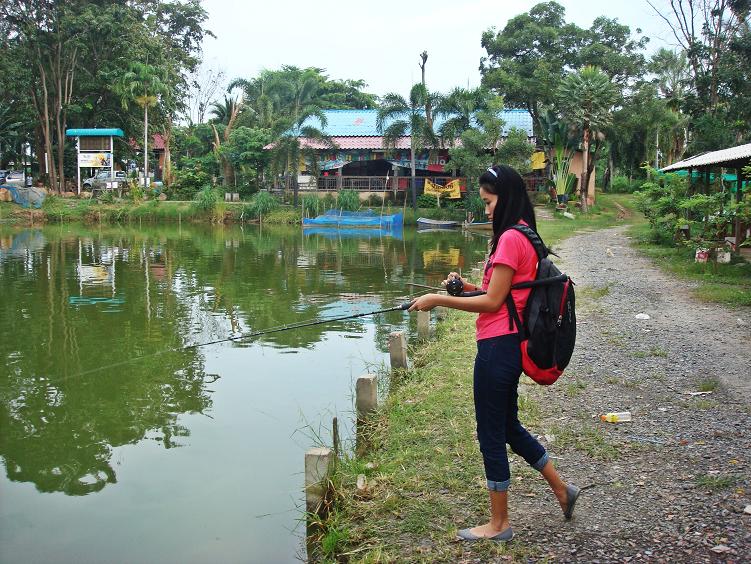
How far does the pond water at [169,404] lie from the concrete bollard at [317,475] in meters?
0.49

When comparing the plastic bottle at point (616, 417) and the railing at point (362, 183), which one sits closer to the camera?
the plastic bottle at point (616, 417)

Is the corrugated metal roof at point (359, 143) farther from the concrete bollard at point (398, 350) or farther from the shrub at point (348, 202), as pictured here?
the concrete bollard at point (398, 350)

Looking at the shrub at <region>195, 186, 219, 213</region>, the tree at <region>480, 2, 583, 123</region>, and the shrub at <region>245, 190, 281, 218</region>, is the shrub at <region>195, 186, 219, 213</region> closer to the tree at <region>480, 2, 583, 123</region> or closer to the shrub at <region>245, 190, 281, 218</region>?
the shrub at <region>245, 190, 281, 218</region>

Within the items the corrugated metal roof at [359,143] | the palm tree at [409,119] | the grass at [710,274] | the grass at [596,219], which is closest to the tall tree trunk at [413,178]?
the palm tree at [409,119]

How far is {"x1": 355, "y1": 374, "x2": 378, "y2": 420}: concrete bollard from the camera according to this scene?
20.2 feet

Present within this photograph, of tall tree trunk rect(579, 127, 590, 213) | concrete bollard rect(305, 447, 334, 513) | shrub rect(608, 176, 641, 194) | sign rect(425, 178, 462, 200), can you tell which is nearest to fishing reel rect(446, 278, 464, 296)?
concrete bollard rect(305, 447, 334, 513)

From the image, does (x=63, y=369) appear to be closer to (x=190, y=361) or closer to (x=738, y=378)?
(x=190, y=361)

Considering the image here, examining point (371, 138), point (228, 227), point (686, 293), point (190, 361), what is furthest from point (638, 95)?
point (190, 361)

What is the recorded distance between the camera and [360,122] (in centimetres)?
4212

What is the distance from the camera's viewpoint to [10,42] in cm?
3694

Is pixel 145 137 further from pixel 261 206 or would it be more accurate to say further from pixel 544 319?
pixel 544 319

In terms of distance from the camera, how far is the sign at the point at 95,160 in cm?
3941

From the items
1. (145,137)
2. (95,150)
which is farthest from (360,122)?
(95,150)

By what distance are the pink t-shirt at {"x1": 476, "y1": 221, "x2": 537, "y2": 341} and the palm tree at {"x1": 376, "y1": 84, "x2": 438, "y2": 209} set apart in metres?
33.8
